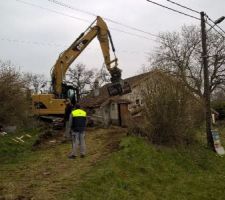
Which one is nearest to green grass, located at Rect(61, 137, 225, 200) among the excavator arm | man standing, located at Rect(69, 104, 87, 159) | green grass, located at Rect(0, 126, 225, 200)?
green grass, located at Rect(0, 126, 225, 200)

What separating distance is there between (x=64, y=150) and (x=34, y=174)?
4.00 meters

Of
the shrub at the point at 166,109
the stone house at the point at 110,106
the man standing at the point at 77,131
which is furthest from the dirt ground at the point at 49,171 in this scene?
the stone house at the point at 110,106

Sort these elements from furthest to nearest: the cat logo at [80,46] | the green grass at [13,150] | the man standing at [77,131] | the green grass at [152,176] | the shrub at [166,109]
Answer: the cat logo at [80,46]
the shrub at [166,109]
the green grass at [13,150]
the man standing at [77,131]
the green grass at [152,176]

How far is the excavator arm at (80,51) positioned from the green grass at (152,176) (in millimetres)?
7174

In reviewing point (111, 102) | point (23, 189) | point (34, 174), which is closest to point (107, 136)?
point (34, 174)

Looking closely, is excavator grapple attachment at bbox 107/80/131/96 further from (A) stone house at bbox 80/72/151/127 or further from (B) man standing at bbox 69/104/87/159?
(B) man standing at bbox 69/104/87/159

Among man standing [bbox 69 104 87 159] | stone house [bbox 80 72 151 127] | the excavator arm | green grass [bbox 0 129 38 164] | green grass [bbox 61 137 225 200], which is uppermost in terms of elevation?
the excavator arm

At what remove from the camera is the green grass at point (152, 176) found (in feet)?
35.7

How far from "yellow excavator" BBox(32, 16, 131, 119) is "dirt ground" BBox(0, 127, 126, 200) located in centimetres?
478

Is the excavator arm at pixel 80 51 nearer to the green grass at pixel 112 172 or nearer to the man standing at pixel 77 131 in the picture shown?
the green grass at pixel 112 172

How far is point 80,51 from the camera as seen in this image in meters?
23.5

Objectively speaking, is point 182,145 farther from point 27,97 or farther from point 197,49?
point 197,49

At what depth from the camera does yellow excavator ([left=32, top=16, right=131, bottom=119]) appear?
21844 millimetres

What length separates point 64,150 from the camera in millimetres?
15883
